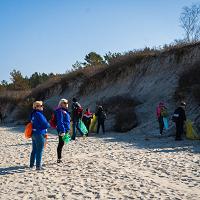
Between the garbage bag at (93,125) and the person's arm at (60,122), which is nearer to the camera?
the person's arm at (60,122)

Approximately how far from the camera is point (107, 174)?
1097 cm

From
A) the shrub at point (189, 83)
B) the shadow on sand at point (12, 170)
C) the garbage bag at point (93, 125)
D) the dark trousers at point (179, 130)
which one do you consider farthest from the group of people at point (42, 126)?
the shrub at point (189, 83)

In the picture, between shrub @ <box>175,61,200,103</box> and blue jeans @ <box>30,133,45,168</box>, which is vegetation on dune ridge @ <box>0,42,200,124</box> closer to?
shrub @ <box>175,61,200,103</box>

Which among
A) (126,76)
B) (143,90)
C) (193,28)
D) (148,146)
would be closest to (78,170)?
(148,146)

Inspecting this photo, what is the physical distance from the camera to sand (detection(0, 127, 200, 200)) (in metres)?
9.05

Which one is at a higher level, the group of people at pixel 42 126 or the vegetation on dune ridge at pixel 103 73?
the vegetation on dune ridge at pixel 103 73

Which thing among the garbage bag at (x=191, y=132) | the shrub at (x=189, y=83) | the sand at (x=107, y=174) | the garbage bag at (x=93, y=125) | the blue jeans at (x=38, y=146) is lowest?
the sand at (x=107, y=174)

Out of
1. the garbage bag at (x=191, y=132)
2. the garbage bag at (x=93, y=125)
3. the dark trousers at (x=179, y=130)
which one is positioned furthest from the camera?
the garbage bag at (x=93, y=125)

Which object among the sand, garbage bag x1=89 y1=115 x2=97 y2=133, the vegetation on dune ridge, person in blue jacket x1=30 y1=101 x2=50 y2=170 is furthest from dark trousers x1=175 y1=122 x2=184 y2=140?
person in blue jacket x1=30 y1=101 x2=50 y2=170

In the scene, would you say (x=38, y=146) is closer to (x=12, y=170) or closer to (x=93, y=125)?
(x=12, y=170)

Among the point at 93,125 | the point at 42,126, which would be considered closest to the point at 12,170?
the point at 42,126

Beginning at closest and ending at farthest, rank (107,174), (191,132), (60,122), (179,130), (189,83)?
1. (107,174)
2. (60,122)
3. (191,132)
4. (179,130)
5. (189,83)

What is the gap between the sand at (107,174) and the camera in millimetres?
9047

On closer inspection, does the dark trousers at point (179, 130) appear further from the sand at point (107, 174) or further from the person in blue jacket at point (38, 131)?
the person in blue jacket at point (38, 131)
